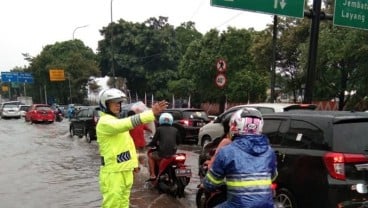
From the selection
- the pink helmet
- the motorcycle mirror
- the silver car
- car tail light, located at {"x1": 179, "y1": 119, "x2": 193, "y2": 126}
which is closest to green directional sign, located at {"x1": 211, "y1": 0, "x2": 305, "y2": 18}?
the motorcycle mirror

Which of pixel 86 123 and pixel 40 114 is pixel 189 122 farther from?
pixel 40 114

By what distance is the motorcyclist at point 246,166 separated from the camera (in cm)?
379

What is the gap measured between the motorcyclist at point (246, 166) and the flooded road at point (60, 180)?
5.03m

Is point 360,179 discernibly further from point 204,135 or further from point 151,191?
point 204,135

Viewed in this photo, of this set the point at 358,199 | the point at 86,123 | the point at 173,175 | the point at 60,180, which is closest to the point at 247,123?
the point at 358,199

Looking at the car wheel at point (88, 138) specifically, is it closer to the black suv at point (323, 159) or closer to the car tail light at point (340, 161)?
the black suv at point (323, 159)

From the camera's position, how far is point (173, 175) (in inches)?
372

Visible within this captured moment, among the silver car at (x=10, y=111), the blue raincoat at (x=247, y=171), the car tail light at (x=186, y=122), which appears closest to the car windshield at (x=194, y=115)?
the car tail light at (x=186, y=122)

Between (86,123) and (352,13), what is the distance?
13.2 meters

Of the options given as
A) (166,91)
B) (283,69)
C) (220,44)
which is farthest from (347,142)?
(166,91)

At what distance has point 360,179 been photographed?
6188 millimetres

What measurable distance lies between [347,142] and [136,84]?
47.3 metres

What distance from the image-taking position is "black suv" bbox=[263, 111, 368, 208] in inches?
242

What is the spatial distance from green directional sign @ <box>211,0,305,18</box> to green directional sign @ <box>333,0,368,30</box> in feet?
4.40
